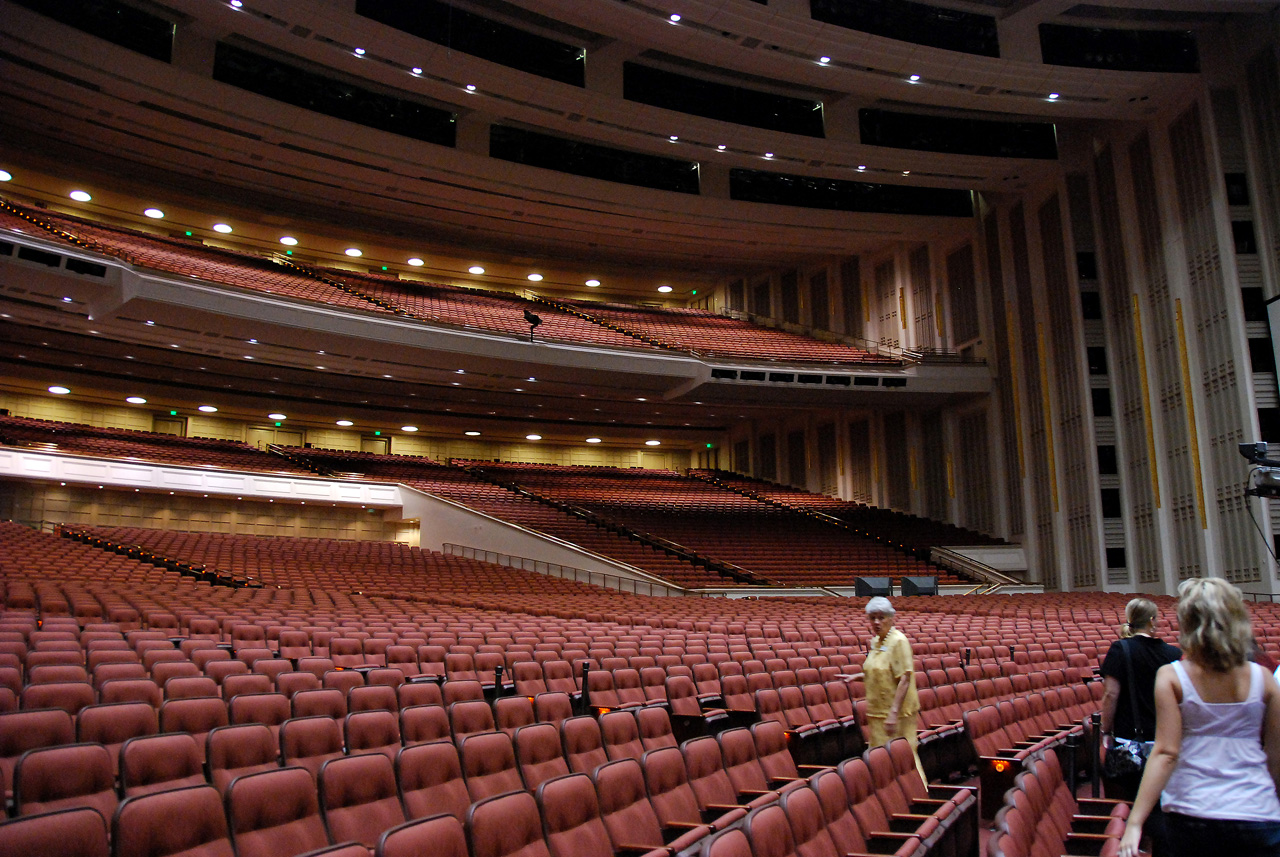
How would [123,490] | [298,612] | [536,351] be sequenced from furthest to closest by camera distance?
[536,351] → [123,490] → [298,612]

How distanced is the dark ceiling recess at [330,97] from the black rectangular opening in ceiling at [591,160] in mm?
1114

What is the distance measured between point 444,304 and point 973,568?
12185 mm

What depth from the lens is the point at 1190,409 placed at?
566 inches

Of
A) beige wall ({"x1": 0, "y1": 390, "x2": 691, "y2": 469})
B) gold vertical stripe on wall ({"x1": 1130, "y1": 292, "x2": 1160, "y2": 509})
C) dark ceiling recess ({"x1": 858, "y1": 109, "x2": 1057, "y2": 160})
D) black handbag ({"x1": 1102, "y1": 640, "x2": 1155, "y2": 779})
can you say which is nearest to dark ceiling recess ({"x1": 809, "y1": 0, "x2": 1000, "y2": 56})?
dark ceiling recess ({"x1": 858, "y1": 109, "x2": 1057, "y2": 160})

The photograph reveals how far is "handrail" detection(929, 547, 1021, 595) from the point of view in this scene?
17688 mm

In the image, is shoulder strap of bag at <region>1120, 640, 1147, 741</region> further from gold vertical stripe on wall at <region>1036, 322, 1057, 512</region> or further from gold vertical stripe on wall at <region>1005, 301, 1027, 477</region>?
gold vertical stripe on wall at <region>1005, 301, 1027, 477</region>

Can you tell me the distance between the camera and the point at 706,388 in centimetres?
1973

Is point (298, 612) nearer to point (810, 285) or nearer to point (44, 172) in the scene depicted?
point (44, 172)

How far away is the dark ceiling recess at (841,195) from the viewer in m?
19.4

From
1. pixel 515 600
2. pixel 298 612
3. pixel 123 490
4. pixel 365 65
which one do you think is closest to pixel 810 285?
pixel 365 65

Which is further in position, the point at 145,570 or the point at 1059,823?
the point at 145,570

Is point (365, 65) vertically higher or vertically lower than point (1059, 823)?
higher

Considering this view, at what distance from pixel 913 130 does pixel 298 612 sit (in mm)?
13837

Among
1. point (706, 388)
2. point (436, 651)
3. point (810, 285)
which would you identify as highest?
point (810, 285)
